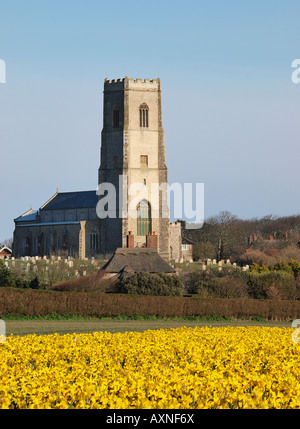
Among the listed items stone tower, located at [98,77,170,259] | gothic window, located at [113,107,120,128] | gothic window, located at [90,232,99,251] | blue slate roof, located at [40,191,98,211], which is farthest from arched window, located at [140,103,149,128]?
gothic window, located at [90,232,99,251]

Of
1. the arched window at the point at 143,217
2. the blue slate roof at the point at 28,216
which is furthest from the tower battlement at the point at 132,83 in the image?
the blue slate roof at the point at 28,216

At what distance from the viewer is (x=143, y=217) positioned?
10406cm

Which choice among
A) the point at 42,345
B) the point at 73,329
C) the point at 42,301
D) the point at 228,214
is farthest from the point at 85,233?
the point at 42,345

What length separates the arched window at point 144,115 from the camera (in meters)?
105

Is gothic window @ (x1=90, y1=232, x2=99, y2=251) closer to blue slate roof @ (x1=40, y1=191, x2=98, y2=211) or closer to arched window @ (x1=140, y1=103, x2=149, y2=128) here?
blue slate roof @ (x1=40, y1=191, x2=98, y2=211)

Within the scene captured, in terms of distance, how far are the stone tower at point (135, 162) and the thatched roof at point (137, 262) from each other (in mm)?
35282

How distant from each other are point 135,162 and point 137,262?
40.3m

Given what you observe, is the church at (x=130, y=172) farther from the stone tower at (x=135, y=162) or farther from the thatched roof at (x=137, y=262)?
the thatched roof at (x=137, y=262)

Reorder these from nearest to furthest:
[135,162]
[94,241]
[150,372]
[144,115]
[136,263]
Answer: [150,372]
[136,263]
[135,162]
[144,115]
[94,241]

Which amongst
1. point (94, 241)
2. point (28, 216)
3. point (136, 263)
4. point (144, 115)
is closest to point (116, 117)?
point (144, 115)

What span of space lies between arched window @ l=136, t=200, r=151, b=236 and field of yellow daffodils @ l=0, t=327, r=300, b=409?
80483mm

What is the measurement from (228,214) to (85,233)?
3553 cm

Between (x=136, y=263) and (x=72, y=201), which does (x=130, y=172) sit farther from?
(x=136, y=263)

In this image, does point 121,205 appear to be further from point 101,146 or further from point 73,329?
point 73,329
